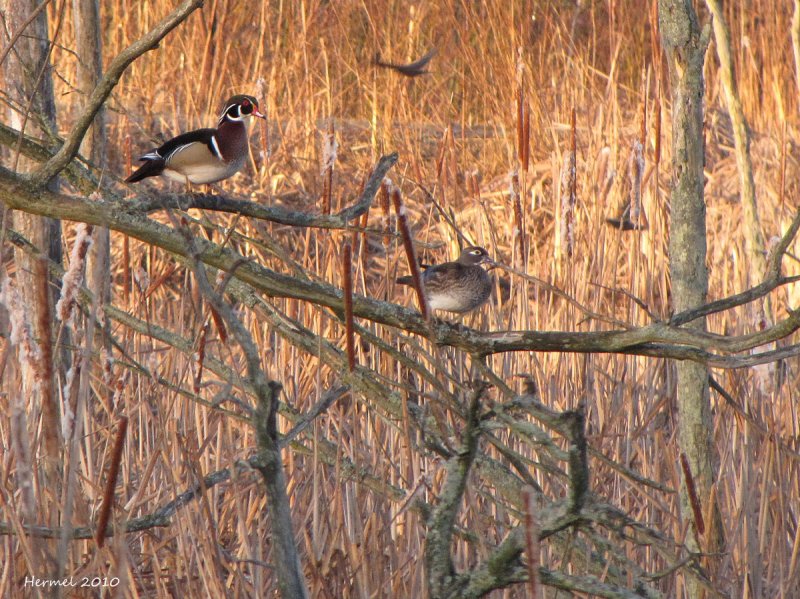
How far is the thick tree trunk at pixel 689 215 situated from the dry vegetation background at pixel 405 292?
0.46 feet

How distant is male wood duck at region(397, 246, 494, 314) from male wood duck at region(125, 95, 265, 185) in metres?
0.80

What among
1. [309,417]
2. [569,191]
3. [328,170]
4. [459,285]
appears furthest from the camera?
[459,285]

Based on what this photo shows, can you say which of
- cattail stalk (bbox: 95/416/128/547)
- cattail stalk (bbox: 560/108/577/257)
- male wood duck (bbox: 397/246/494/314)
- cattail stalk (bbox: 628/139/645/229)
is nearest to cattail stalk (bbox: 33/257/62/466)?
cattail stalk (bbox: 95/416/128/547)

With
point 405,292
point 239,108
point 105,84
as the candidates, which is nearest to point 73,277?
point 105,84

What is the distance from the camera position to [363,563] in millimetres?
1925

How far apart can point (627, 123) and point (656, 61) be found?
124 inches

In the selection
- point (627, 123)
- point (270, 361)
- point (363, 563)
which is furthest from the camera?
point (627, 123)

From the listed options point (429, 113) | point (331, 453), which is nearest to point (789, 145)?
point (429, 113)

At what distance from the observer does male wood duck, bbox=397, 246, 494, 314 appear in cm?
375

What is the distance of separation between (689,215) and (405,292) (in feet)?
9.04

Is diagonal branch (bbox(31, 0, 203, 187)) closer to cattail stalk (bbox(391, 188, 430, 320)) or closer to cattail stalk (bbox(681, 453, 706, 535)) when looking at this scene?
cattail stalk (bbox(391, 188, 430, 320))

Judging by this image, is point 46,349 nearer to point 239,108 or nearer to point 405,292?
point 239,108

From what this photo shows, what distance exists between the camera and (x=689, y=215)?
2.16 meters

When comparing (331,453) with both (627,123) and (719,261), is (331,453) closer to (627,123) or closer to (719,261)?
(719,261)
